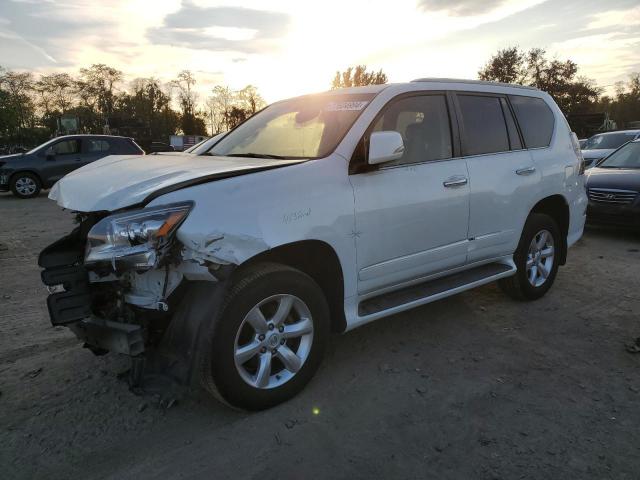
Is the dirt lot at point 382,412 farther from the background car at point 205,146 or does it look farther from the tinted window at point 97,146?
the tinted window at point 97,146

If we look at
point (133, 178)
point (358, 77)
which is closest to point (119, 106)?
point (358, 77)

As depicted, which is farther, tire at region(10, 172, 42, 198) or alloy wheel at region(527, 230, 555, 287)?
tire at region(10, 172, 42, 198)

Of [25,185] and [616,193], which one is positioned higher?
[25,185]

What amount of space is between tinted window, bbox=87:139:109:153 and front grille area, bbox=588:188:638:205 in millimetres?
12271

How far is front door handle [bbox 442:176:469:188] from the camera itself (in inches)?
136

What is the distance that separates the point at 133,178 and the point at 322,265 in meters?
1.22

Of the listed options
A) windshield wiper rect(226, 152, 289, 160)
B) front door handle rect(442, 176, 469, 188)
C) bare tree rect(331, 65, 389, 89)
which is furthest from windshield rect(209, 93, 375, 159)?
bare tree rect(331, 65, 389, 89)

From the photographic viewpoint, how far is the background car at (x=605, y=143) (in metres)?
11.5

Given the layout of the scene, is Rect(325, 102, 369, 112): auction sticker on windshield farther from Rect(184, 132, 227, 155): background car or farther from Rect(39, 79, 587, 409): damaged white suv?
Rect(184, 132, 227, 155): background car

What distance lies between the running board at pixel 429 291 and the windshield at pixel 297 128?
105 cm

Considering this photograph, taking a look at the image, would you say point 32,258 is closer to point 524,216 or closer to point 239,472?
point 239,472

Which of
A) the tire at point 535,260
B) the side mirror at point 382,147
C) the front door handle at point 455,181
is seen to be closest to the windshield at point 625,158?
the tire at point 535,260

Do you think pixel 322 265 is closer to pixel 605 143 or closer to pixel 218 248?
pixel 218 248

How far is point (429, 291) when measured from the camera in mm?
3447
